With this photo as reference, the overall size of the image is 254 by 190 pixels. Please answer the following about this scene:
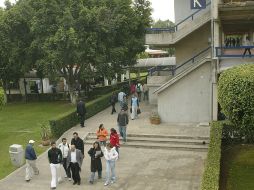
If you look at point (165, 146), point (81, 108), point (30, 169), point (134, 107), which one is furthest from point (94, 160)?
point (134, 107)

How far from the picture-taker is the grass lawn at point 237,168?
15.0 metres

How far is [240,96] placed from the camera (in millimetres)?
13516

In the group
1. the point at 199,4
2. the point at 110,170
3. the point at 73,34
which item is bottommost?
the point at 110,170

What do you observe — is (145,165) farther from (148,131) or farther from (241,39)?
(241,39)

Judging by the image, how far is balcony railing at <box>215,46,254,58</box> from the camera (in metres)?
20.4

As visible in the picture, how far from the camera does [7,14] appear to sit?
32469 millimetres

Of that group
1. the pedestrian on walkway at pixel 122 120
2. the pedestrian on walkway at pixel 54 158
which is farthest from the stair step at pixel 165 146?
the pedestrian on walkway at pixel 54 158

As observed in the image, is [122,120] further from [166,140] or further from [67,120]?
[67,120]

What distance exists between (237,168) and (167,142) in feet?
15.7

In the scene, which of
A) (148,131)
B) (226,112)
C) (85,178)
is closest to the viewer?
(226,112)

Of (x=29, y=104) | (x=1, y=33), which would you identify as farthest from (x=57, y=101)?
(x=1, y=33)

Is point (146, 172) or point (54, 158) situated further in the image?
point (146, 172)

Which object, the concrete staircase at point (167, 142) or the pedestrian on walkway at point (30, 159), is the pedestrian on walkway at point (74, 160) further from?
the concrete staircase at point (167, 142)

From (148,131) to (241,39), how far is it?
756 inches
